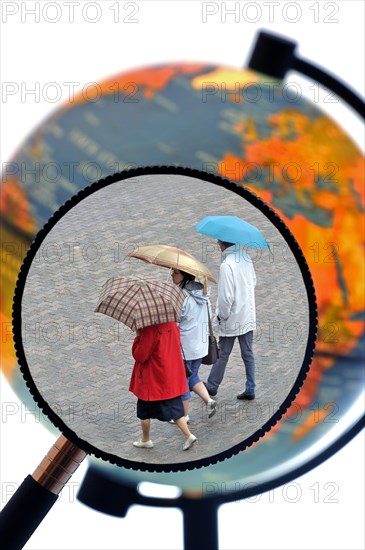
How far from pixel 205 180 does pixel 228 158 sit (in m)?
0.18

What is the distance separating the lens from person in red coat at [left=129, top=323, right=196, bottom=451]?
5641 mm

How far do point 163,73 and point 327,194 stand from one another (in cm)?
90

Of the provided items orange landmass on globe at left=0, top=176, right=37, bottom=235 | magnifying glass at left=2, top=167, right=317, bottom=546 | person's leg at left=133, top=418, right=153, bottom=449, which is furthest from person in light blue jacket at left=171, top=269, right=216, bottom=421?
orange landmass on globe at left=0, top=176, right=37, bottom=235

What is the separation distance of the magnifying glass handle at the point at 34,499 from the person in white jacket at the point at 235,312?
29.6 inches

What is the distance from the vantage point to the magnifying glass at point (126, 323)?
216 inches

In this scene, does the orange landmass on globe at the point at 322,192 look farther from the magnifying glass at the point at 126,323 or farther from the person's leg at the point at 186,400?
the person's leg at the point at 186,400

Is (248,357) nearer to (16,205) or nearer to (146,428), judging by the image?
(146,428)

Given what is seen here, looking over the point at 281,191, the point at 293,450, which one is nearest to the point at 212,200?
the point at 281,191

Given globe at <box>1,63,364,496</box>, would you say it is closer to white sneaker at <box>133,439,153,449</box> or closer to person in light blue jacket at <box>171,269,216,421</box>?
person in light blue jacket at <box>171,269,216,421</box>

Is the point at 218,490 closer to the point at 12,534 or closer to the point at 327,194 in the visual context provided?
the point at 12,534

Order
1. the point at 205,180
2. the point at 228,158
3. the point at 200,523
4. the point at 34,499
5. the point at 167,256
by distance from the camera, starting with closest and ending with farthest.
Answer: the point at 205,180 < the point at 228,158 < the point at 167,256 < the point at 34,499 < the point at 200,523

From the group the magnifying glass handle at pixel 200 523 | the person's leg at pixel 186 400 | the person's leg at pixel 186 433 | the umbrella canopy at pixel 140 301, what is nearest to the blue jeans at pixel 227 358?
the person's leg at pixel 186 400

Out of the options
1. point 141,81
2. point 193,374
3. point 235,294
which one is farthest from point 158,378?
point 141,81

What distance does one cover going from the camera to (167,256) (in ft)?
18.3
